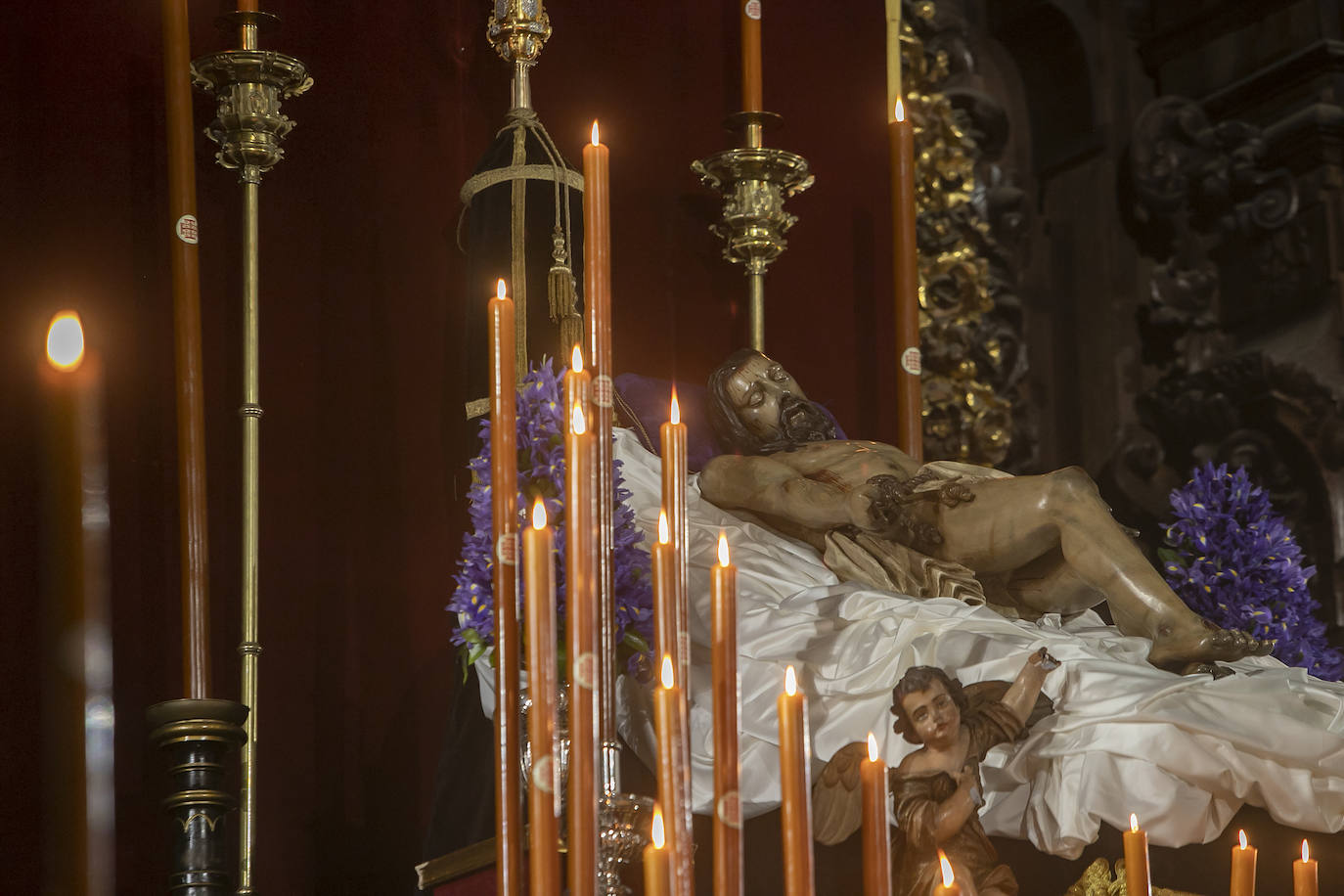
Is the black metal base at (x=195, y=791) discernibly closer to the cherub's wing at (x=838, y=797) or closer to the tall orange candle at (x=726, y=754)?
the cherub's wing at (x=838, y=797)

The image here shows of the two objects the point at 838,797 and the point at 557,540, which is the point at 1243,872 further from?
the point at 838,797

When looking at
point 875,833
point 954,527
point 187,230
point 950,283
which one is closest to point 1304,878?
point 875,833

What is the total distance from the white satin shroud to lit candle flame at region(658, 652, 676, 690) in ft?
2.99

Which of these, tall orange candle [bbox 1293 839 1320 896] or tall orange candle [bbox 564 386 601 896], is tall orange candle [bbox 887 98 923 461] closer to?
tall orange candle [bbox 1293 839 1320 896]

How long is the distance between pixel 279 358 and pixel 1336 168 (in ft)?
7.92

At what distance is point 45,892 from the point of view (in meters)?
0.32

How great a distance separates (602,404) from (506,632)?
1.19 feet

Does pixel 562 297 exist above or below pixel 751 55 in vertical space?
below

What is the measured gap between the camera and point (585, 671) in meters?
0.71

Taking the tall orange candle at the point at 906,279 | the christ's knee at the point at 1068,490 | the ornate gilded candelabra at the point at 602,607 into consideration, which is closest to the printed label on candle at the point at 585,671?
the ornate gilded candelabra at the point at 602,607

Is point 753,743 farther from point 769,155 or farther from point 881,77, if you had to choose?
point 881,77

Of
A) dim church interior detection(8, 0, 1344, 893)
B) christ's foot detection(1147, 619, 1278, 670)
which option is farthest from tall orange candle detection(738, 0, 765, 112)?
christ's foot detection(1147, 619, 1278, 670)

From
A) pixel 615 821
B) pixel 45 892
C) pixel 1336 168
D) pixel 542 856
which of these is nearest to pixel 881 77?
pixel 1336 168

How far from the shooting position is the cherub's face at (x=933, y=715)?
6.14 ft
